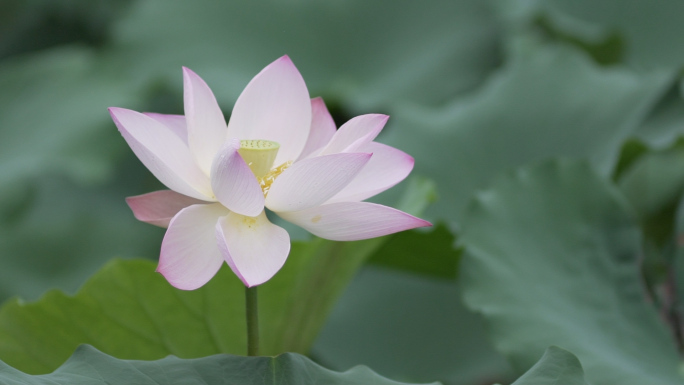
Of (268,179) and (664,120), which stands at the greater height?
(268,179)

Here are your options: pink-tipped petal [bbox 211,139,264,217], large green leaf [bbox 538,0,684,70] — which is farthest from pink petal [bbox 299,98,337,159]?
large green leaf [bbox 538,0,684,70]

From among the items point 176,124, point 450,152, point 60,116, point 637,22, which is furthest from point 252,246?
point 637,22

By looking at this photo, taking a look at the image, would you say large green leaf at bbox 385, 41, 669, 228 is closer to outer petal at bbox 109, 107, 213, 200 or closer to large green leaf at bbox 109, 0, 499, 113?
large green leaf at bbox 109, 0, 499, 113

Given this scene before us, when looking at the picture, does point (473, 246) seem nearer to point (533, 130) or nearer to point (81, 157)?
point (533, 130)

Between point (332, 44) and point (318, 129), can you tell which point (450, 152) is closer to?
point (318, 129)

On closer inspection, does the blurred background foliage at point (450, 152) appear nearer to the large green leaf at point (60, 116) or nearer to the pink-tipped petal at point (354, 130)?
the large green leaf at point (60, 116)

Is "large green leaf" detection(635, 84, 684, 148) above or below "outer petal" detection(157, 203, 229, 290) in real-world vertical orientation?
below

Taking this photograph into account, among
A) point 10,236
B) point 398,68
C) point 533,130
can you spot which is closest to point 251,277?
point 533,130
